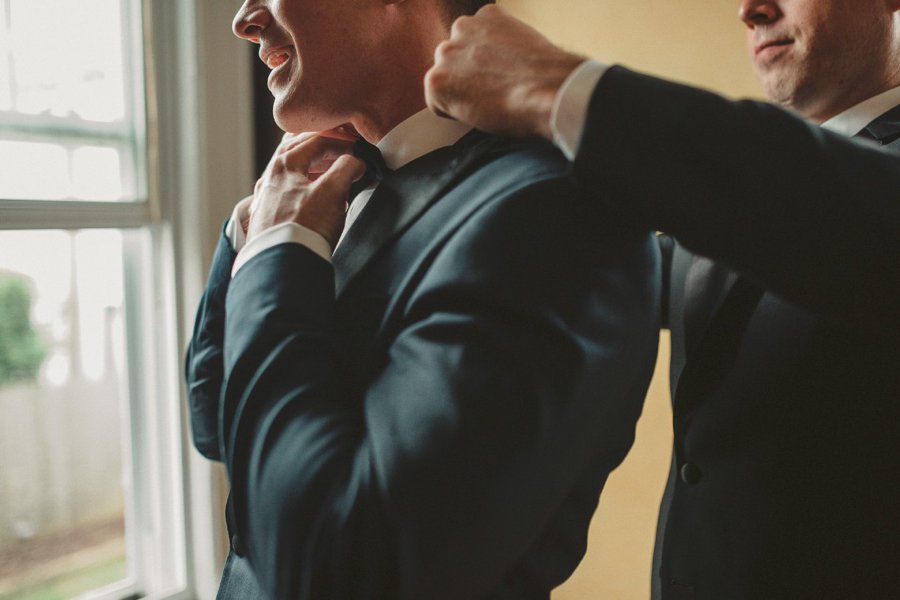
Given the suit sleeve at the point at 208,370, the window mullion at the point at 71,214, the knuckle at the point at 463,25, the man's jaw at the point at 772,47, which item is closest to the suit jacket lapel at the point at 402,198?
the knuckle at the point at 463,25

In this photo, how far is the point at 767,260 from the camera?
1.88ft

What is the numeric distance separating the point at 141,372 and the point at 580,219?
159cm

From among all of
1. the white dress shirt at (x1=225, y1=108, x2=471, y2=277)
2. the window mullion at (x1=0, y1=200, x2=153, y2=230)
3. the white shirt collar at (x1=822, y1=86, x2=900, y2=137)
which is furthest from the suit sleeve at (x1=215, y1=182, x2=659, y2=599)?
the window mullion at (x1=0, y1=200, x2=153, y2=230)

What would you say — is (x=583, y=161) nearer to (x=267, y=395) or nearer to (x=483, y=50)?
(x=483, y=50)

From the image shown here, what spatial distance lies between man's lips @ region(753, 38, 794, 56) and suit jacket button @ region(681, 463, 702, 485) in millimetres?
606

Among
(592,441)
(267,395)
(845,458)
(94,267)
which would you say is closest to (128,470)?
(94,267)

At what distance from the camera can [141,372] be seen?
1.90 meters

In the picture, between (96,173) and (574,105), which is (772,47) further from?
(96,173)

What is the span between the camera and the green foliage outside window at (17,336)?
1.62 meters

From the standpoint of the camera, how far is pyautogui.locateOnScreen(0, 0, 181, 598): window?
1637mm

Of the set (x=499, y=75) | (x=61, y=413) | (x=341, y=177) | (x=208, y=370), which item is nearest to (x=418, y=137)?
(x=341, y=177)

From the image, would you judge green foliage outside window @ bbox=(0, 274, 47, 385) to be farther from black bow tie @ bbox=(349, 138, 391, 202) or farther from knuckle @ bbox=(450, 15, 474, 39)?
knuckle @ bbox=(450, 15, 474, 39)

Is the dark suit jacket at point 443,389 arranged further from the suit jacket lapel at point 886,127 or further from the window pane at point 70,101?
the window pane at point 70,101

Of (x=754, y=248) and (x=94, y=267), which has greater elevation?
(x=754, y=248)
